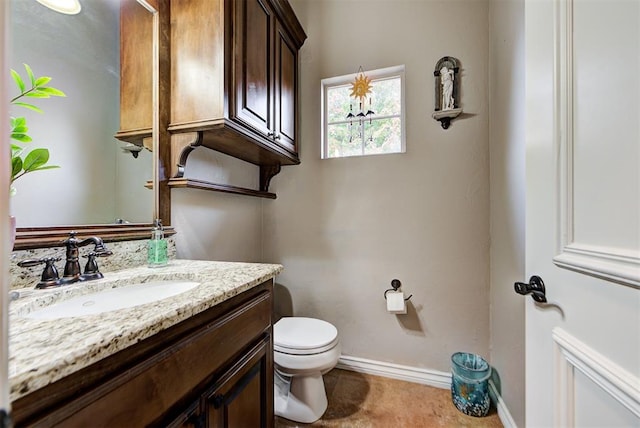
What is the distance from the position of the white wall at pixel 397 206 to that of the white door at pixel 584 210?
98 cm

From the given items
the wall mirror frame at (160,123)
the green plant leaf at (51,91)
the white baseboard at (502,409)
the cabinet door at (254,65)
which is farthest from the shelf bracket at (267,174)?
the white baseboard at (502,409)

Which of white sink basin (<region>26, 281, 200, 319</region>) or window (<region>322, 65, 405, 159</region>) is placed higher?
window (<region>322, 65, 405, 159</region>)

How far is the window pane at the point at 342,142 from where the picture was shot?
1.89 meters

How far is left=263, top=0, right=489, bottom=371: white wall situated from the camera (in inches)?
63.2

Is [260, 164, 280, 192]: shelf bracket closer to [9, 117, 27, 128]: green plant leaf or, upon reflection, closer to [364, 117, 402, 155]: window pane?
[364, 117, 402, 155]: window pane

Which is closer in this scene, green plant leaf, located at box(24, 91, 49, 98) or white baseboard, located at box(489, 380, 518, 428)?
green plant leaf, located at box(24, 91, 49, 98)

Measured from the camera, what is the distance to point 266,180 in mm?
1993

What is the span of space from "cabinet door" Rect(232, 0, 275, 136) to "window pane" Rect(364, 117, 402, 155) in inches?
28.6

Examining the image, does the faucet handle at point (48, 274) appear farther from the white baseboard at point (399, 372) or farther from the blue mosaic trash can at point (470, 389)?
the blue mosaic trash can at point (470, 389)

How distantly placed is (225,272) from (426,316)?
1.33m

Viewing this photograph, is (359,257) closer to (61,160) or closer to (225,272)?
(225,272)

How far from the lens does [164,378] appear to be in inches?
22.3

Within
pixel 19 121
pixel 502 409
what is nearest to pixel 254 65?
pixel 19 121

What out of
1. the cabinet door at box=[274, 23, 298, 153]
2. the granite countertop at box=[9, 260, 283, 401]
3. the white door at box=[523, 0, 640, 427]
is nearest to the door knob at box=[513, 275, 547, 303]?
the white door at box=[523, 0, 640, 427]
